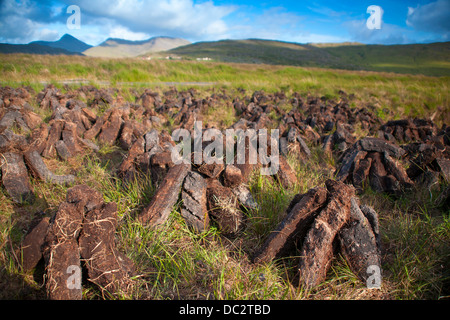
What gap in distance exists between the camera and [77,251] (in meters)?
1.67

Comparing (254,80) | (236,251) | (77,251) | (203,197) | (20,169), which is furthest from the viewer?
(254,80)

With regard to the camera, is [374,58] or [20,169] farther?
[374,58]

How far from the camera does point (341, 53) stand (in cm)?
9100

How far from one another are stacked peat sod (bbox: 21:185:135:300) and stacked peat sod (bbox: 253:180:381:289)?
1102 mm

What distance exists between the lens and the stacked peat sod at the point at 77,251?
1.57 meters

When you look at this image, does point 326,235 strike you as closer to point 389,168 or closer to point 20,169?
point 389,168

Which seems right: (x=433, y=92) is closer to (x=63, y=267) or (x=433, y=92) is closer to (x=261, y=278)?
(x=261, y=278)

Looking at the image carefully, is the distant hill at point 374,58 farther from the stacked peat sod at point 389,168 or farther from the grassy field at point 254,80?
the stacked peat sod at point 389,168

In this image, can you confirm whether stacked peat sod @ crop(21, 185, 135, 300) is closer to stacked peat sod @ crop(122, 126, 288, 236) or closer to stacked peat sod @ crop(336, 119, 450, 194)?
stacked peat sod @ crop(122, 126, 288, 236)

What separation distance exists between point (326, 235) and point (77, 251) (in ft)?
5.96

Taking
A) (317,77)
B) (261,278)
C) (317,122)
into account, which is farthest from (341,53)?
(261,278)

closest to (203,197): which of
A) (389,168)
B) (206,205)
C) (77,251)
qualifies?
(206,205)

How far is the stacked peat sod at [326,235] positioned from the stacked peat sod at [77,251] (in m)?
1.10
